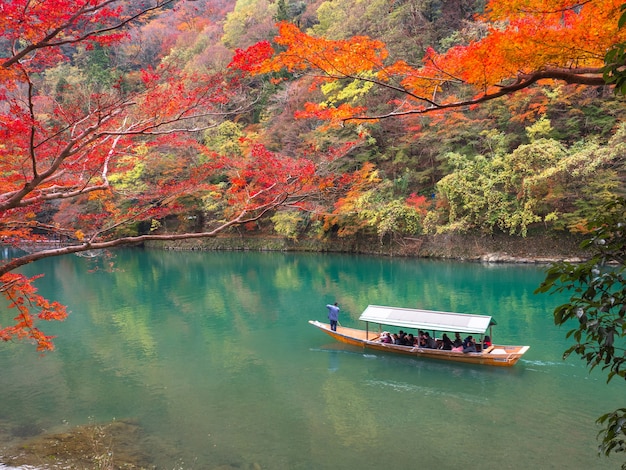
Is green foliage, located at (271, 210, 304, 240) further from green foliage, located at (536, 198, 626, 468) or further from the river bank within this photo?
green foliage, located at (536, 198, 626, 468)

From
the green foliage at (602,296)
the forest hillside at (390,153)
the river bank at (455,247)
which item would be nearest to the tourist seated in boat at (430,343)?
the forest hillside at (390,153)

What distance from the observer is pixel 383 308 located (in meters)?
13.7

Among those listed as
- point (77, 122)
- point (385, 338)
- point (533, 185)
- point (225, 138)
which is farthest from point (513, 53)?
point (225, 138)

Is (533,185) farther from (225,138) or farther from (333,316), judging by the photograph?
(225,138)

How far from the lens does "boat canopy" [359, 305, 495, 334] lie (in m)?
11.9

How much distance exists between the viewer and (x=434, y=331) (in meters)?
12.8

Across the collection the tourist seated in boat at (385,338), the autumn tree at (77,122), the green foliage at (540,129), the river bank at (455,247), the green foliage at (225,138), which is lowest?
the tourist seated in boat at (385,338)

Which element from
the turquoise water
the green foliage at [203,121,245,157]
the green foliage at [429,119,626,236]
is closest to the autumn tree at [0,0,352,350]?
the turquoise water

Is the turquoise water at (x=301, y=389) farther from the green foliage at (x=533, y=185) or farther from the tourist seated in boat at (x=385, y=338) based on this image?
the green foliage at (x=533, y=185)

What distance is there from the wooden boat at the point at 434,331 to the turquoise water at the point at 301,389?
0.26 m

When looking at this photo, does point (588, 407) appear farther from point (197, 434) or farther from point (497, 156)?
point (497, 156)

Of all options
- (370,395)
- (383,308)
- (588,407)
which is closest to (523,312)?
(383,308)

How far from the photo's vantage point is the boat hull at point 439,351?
452 inches

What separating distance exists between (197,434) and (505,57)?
25.5 feet
